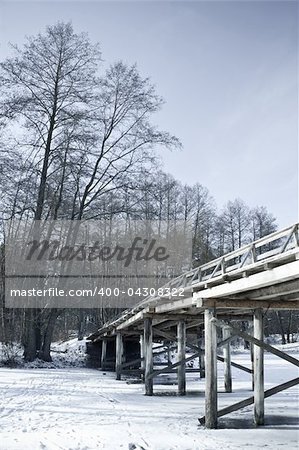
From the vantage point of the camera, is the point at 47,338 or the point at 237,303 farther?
the point at 47,338

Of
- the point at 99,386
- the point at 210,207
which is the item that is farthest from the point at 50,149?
the point at 210,207

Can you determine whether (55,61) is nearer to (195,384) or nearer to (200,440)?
(195,384)

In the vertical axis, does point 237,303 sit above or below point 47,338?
above

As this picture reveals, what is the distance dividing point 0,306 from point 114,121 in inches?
438

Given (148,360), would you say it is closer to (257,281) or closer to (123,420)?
(123,420)

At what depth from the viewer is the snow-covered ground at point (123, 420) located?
25.9ft

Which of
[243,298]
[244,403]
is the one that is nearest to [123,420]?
[244,403]

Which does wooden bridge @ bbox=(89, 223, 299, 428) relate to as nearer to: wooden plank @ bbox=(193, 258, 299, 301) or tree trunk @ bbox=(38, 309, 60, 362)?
wooden plank @ bbox=(193, 258, 299, 301)

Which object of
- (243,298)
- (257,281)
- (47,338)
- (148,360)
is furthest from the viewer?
(47,338)

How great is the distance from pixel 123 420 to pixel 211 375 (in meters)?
2.03

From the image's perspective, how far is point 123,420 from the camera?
395 inches

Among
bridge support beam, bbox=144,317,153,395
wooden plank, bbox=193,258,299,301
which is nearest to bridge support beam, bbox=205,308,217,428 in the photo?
wooden plank, bbox=193,258,299,301

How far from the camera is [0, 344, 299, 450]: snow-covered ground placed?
7887mm

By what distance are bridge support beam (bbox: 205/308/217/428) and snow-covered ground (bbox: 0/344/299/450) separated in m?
0.30
